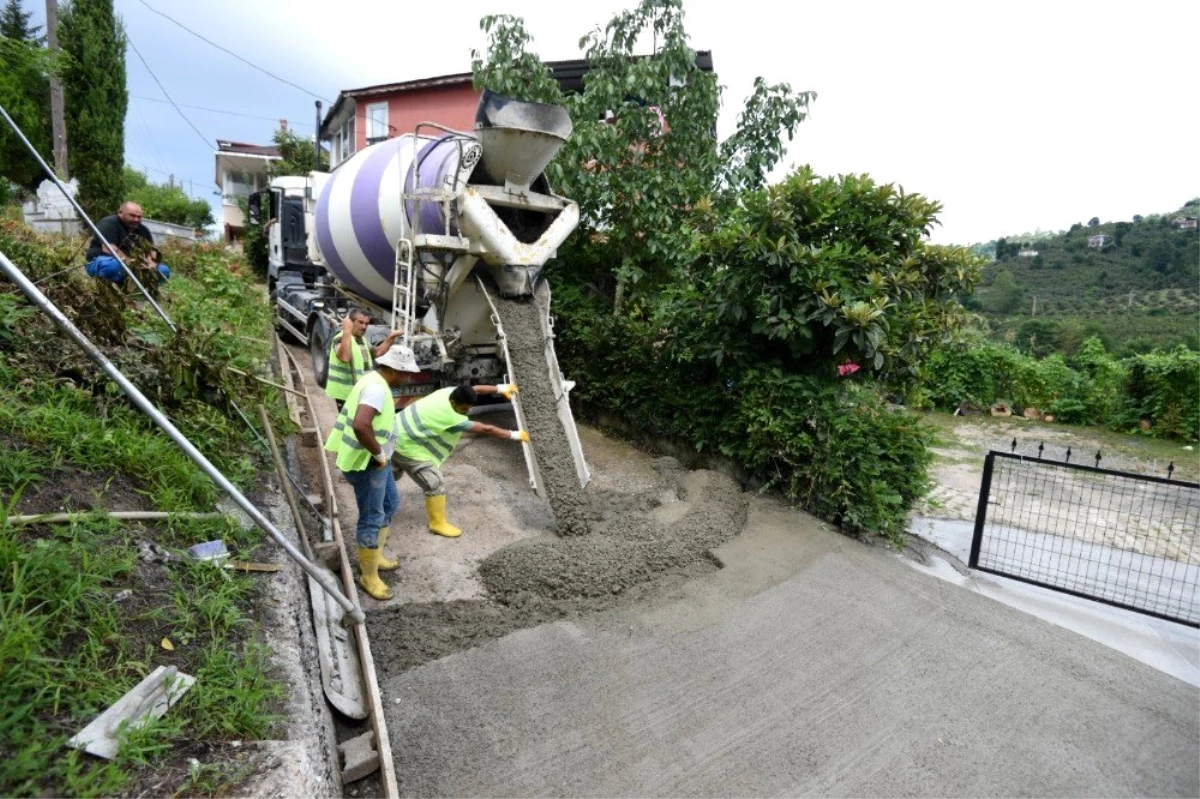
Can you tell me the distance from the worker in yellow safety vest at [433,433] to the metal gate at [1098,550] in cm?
389

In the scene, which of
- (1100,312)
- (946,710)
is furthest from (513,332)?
(1100,312)

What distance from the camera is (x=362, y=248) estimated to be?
7.22 metres

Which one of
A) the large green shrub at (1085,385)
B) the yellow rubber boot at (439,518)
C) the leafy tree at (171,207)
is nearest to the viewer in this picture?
the yellow rubber boot at (439,518)

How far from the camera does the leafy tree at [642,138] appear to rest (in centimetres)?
823

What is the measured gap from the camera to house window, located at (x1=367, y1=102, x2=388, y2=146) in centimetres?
1900

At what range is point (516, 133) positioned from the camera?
19.0ft

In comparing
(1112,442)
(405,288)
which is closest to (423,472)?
(405,288)

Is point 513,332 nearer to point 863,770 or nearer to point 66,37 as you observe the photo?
point 863,770

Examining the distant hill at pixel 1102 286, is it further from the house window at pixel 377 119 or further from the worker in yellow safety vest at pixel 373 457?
the worker in yellow safety vest at pixel 373 457

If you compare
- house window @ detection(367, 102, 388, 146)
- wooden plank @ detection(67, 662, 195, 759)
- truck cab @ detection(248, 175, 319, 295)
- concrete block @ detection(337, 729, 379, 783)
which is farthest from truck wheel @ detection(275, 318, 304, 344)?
house window @ detection(367, 102, 388, 146)

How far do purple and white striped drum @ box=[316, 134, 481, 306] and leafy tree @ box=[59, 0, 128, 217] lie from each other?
1299cm

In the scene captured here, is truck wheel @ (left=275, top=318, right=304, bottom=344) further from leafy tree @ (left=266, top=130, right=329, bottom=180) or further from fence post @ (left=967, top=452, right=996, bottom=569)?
leafy tree @ (left=266, top=130, right=329, bottom=180)

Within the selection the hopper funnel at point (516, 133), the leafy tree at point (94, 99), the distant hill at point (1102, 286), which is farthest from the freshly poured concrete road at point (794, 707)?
the distant hill at point (1102, 286)

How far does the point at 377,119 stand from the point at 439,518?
684 inches
